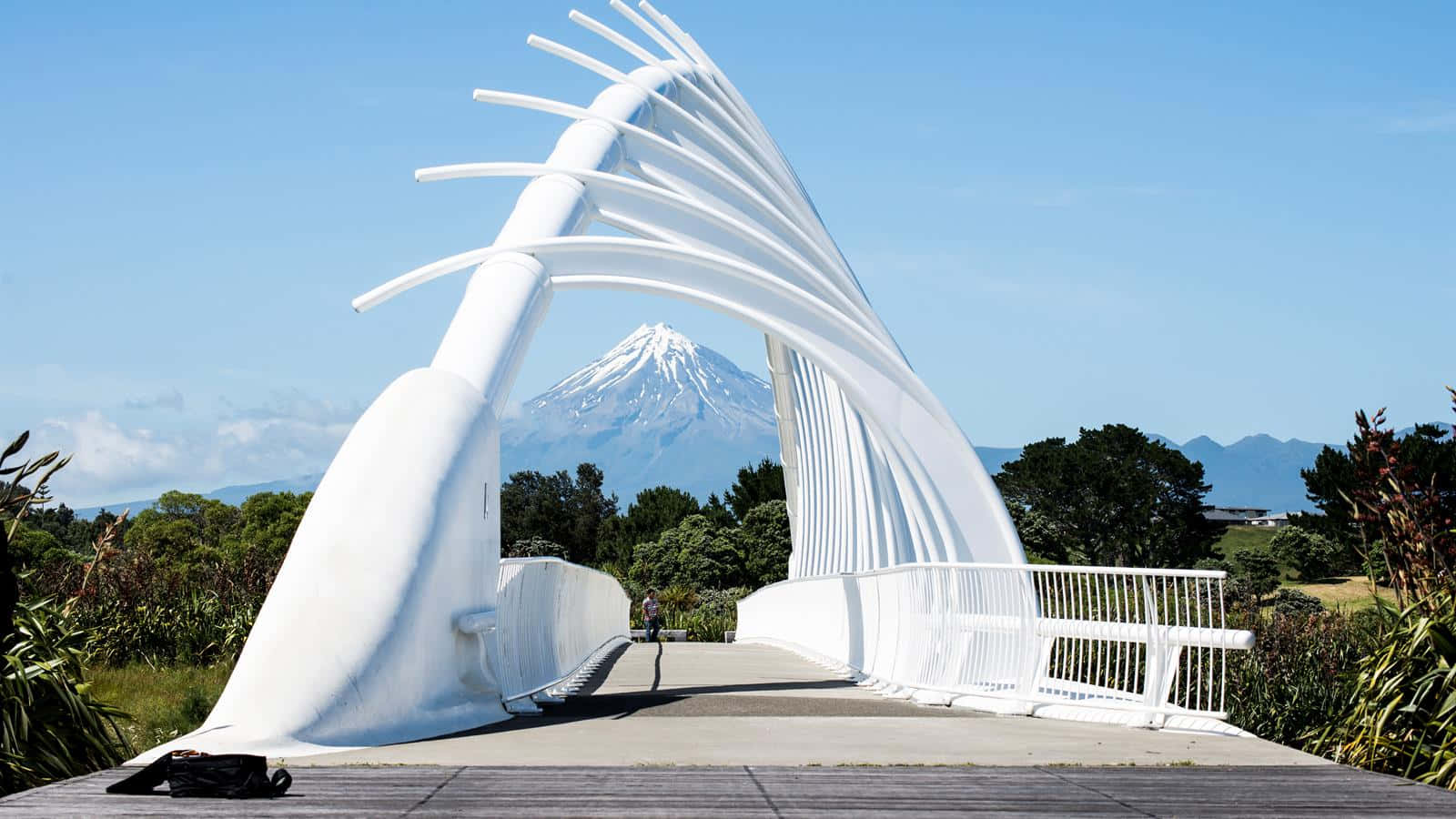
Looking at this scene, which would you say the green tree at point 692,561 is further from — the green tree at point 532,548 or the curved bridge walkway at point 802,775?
the curved bridge walkway at point 802,775

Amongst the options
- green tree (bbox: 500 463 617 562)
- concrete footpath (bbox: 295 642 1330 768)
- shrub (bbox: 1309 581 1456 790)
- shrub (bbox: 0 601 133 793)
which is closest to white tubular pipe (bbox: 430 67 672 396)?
concrete footpath (bbox: 295 642 1330 768)

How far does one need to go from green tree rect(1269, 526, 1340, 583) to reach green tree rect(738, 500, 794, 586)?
21929 millimetres

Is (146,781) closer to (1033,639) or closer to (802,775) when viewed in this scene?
(802,775)

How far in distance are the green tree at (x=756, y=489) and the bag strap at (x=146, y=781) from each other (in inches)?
2909

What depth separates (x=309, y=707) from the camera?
839 centimetres

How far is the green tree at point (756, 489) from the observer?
81812 mm

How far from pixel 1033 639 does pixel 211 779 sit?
22.8 feet

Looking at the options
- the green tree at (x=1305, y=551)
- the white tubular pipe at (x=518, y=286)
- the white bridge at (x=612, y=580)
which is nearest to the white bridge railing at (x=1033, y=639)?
the white bridge at (x=612, y=580)

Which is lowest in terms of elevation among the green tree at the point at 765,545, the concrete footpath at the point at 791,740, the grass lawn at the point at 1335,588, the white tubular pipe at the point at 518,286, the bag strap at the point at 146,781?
the grass lawn at the point at 1335,588

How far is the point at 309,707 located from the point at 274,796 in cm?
211

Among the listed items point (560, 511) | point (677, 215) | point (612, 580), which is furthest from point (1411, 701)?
point (560, 511)

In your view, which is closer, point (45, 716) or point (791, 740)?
point (45, 716)

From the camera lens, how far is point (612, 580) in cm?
2586

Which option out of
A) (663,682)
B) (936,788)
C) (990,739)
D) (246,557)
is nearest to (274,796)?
(936,788)
